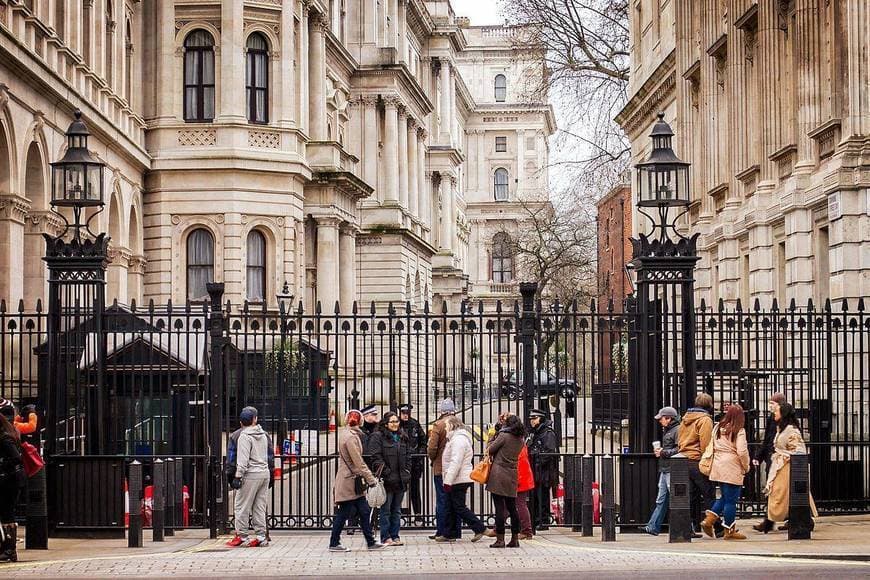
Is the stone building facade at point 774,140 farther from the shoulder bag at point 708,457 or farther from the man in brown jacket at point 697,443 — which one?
the shoulder bag at point 708,457

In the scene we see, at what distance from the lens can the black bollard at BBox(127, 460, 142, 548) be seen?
1805 centimetres

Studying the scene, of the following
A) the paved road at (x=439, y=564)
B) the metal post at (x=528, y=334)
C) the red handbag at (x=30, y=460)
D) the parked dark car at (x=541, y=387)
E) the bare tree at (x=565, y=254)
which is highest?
the bare tree at (x=565, y=254)

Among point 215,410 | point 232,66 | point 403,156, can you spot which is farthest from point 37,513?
point 403,156

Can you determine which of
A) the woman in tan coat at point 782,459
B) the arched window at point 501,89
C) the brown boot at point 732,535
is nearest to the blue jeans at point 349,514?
the brown boot at point 732,535

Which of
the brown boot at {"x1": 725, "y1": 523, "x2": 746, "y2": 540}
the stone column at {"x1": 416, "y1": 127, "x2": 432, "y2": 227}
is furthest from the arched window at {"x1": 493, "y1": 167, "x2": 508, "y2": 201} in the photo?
the brown boot at {"x1": 725, "y1": 523, "x2": 746, "y2": 540}

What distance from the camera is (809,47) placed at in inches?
1115

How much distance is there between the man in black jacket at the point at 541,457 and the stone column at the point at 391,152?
51881mm

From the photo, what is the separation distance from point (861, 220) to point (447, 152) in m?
70.2

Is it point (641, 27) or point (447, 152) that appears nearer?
point (641, 27)

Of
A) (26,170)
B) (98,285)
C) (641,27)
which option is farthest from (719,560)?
(641,27)

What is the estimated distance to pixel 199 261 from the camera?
49469mm

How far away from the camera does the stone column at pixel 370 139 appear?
70.9 metres

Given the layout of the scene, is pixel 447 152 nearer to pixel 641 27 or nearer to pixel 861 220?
pixel 641 27

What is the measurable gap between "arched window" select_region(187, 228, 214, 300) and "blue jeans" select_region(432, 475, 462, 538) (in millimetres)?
30748
